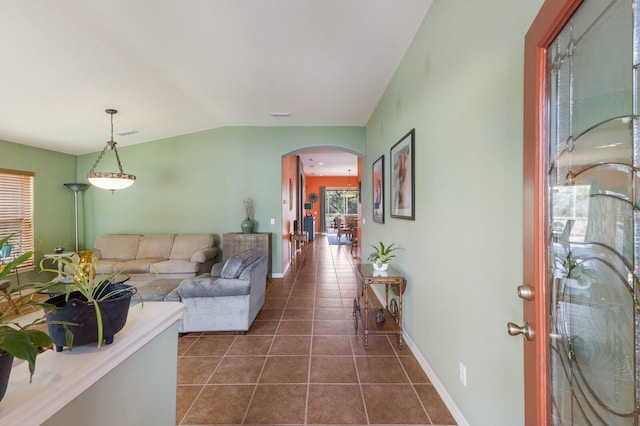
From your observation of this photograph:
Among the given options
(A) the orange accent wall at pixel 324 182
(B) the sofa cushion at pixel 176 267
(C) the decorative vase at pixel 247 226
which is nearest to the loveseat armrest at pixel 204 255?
(B) the sofa cushion at pixel 176 267

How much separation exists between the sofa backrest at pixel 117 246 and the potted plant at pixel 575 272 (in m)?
6.06

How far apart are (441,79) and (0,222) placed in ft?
20.8

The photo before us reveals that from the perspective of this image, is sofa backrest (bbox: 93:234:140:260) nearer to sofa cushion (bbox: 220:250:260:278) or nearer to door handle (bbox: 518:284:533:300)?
sofa cushion (bbox: 220:250:260:278)

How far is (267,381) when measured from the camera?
2.28 metres

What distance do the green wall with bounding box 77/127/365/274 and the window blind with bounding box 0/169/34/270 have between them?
97cm

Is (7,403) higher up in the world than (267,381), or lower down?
higher up

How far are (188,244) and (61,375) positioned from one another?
4.82 meters

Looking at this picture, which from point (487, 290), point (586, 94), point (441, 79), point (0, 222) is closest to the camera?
point (586, 94)

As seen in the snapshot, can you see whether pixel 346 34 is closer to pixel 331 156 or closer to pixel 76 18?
pixel 76 18

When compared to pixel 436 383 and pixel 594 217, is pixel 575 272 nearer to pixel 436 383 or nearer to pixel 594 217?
pixel 594 217

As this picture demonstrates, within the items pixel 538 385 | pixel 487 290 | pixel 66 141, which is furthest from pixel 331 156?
pixel 538 385

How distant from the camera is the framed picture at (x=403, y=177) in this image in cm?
273

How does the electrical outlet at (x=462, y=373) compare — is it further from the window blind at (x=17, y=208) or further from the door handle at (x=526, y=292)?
the window blind at (x=17, y=208)

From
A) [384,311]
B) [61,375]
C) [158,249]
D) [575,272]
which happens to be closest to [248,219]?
[158,249]
